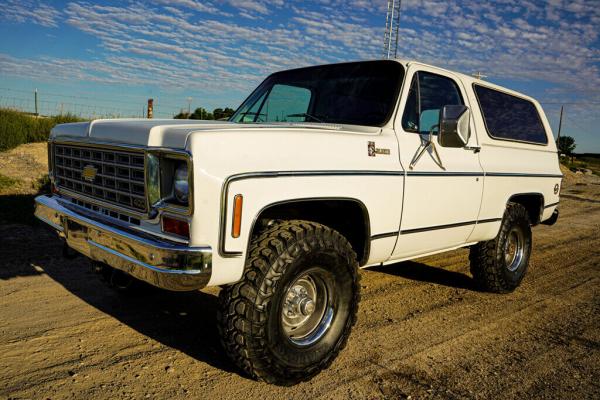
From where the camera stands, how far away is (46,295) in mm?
4219

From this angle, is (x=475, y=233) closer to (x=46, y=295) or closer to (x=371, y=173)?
(x=371, y=173)

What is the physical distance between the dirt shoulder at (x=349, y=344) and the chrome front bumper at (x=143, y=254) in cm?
73

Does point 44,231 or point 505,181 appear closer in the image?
point 505,181

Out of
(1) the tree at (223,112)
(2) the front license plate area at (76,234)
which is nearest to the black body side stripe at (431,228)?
(2) the front license plate area at (76,234)

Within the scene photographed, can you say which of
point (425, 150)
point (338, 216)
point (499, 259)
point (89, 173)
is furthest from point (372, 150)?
point (499, 259)

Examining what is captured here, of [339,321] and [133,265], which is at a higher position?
[133,265]

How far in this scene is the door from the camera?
145 inches

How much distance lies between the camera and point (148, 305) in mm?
4160

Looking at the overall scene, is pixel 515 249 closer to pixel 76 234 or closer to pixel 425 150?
pixel 425 150

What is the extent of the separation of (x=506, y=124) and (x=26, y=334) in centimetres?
465

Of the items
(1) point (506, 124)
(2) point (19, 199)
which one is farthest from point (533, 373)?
(2) point (19, 199)

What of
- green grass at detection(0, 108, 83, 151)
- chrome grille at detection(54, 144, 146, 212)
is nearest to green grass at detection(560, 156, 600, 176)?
green grass at detection(0, 108, 83, 151)

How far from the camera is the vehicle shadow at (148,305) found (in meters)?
3.45

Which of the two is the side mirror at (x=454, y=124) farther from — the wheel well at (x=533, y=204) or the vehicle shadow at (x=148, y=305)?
the vehicle shadow at (x=148, y=305)
